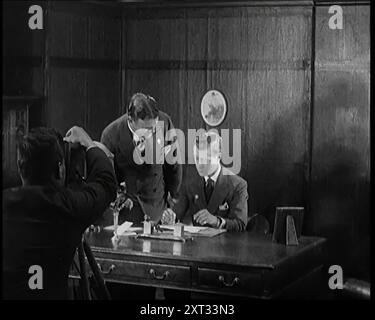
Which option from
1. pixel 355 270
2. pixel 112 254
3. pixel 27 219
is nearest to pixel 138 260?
pixel 112 254

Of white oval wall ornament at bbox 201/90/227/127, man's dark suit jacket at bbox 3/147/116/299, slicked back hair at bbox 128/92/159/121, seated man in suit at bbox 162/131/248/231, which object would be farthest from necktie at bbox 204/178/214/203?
man's dark suit jacket at bbox 3/147/116/299

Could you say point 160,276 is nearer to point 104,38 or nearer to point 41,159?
point 41,159

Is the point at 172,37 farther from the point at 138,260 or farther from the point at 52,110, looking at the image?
Answer: the point at 138,260

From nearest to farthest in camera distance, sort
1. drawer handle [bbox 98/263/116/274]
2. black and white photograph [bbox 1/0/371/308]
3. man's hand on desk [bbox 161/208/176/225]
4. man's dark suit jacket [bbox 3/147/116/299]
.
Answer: man's dark suit jacket [bbox 3/147/116/299]
black and white photograph [bbox 1/0/371/308]
drawer handle [bbox 98/263/116/274]
man's hand on desk [bbox 161/208/176/225]

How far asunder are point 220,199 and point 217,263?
0.36m

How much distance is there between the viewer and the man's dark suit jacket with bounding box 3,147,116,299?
445 centimetres

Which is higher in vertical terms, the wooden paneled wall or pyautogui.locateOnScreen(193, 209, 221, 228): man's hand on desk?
the wooden paneled wall

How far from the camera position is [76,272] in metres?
4.60

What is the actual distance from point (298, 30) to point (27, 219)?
127 centimetres

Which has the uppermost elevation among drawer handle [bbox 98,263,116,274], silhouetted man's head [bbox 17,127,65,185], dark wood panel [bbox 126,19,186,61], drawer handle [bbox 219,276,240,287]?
dark wood panel [bbox 126,19,186,61]

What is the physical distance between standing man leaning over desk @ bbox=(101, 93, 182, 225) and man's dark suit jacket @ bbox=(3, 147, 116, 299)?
0.76ft

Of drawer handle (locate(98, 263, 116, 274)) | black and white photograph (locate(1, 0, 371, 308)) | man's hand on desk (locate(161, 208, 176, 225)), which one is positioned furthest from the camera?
man's hand on desk (locate(161, 208, 176, 225))

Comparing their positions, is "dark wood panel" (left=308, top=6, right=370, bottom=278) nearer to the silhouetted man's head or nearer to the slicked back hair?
the slicked back hair

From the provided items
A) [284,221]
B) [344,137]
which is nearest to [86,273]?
[284,221]
